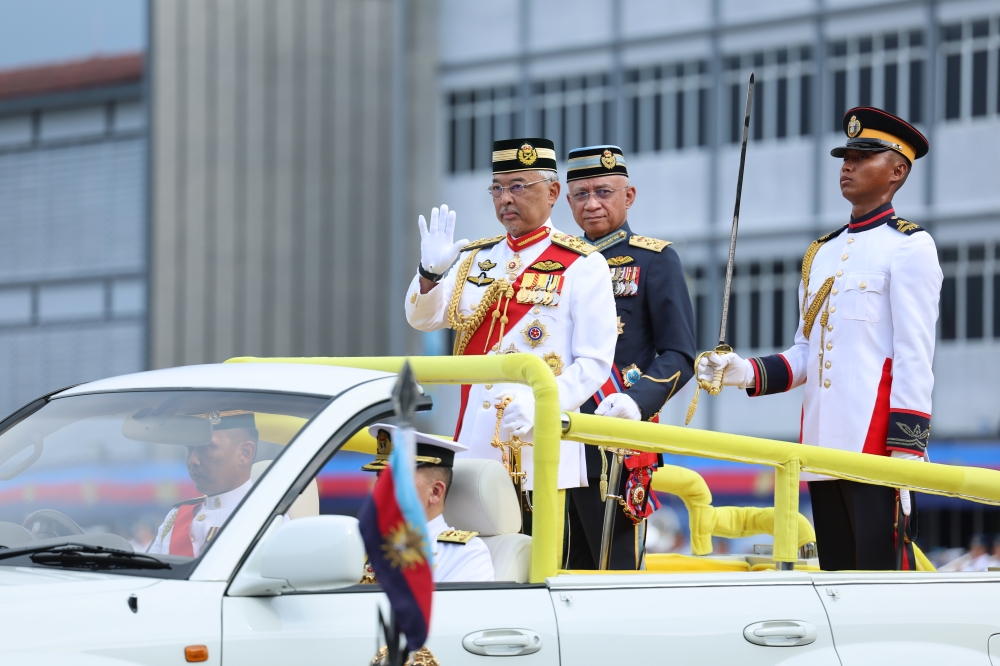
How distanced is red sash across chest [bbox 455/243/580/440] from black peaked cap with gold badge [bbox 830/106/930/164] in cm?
113

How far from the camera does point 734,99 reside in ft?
68.1

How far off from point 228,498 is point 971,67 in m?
18.0

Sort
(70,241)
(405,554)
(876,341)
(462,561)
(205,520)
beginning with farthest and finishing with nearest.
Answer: (70,241) → (876,341) → (462,561) → (205,520) → (405,554)

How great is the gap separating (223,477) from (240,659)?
0.59 metres

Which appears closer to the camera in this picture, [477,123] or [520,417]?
[520,417]

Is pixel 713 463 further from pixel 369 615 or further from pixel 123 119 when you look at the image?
pixel 369 615

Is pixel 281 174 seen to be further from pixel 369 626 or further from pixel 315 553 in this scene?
pixel 315 553

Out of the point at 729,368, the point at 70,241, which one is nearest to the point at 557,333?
the point at 729,368

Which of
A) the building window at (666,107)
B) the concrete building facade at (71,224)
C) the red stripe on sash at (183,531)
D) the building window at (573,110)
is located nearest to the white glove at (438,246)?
the red stripe on sash at (183,531)

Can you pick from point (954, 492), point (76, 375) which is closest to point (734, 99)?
point (76, 375)

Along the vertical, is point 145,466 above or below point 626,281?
below

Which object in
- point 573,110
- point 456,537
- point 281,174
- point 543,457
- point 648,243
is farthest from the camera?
point 281,174

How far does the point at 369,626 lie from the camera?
10.5 ft

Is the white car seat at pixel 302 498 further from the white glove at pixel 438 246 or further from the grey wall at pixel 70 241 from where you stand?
the grey wall at pixel 70 241
